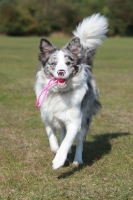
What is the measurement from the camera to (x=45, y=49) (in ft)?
20.5

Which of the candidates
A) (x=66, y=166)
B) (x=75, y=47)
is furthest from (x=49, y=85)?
(x=66, y=166)

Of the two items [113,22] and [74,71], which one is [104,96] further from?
[113,22]

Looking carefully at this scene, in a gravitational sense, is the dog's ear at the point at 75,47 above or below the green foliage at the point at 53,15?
above

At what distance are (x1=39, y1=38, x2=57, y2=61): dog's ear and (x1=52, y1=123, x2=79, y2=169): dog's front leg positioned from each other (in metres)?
1.05

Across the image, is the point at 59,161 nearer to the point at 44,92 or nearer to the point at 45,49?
the point at 44,92

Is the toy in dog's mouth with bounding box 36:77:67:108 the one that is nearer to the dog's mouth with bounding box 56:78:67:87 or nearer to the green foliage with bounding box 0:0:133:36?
the dog's mouth with bounding box 56:78:67:87

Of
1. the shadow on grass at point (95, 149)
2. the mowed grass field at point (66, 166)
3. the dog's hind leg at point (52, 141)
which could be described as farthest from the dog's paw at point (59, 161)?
the dog's hind leg at point (52, 141)

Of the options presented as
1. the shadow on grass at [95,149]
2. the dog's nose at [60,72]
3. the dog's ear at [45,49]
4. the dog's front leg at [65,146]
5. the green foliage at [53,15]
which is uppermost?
the dog's ear at [45,49]

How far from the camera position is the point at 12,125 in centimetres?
927

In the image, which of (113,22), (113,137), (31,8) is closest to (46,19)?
(31,8)

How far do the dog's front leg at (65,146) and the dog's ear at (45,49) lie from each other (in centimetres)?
105

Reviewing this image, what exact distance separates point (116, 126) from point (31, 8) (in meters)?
79.1

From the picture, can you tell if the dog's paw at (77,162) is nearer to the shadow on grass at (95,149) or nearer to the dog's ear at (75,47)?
the shadow on grass at (95,149)

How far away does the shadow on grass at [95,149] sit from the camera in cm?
646
